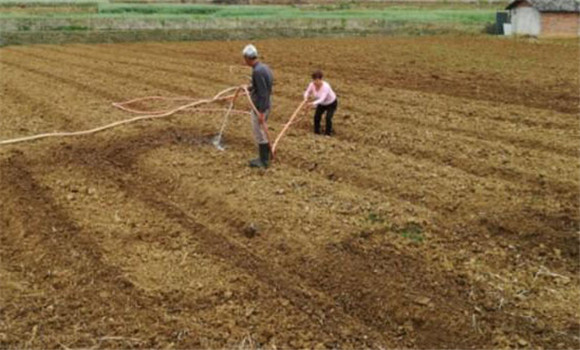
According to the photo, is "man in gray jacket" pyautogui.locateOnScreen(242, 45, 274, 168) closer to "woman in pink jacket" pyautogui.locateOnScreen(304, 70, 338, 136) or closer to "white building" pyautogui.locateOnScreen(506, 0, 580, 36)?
"woman in pink jacket" pyautogui.locateOnScreen(304, 70, 338, 136)

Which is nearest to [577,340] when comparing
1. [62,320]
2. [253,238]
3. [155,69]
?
[253,238]

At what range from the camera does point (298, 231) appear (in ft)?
24.1

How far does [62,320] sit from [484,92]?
12.9m

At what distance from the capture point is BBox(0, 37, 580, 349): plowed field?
5.71m

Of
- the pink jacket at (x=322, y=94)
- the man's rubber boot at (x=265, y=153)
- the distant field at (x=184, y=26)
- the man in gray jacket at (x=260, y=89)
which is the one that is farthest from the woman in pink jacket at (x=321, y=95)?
the distant field at (x=184, y=26)

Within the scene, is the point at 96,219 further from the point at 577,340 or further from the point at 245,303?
the point at 577,340

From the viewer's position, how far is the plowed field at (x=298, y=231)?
18.7ft

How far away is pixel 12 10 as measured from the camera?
155ft

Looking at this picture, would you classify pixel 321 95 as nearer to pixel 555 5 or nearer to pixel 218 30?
pixel 218 30

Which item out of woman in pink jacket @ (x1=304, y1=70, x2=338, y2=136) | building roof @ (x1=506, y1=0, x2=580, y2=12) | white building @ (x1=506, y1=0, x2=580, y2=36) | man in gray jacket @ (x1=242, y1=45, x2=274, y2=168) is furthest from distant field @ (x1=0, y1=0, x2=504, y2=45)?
man in gray jacket @ (x1=242, y1=45, x2=274, y2=168)

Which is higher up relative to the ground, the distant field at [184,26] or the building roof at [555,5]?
the building roof at [555,5]

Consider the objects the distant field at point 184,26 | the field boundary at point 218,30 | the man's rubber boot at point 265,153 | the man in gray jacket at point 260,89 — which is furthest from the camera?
the distant field at point 184,26

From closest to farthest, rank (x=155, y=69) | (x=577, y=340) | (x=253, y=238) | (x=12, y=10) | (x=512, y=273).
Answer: (x=577, y=340), (x=512, y=273), (x=253, y=238), (x=155, y=69), (x=12, y=10)

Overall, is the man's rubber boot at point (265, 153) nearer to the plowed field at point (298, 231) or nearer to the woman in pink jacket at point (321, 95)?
the plowed field at point (298, 231)
